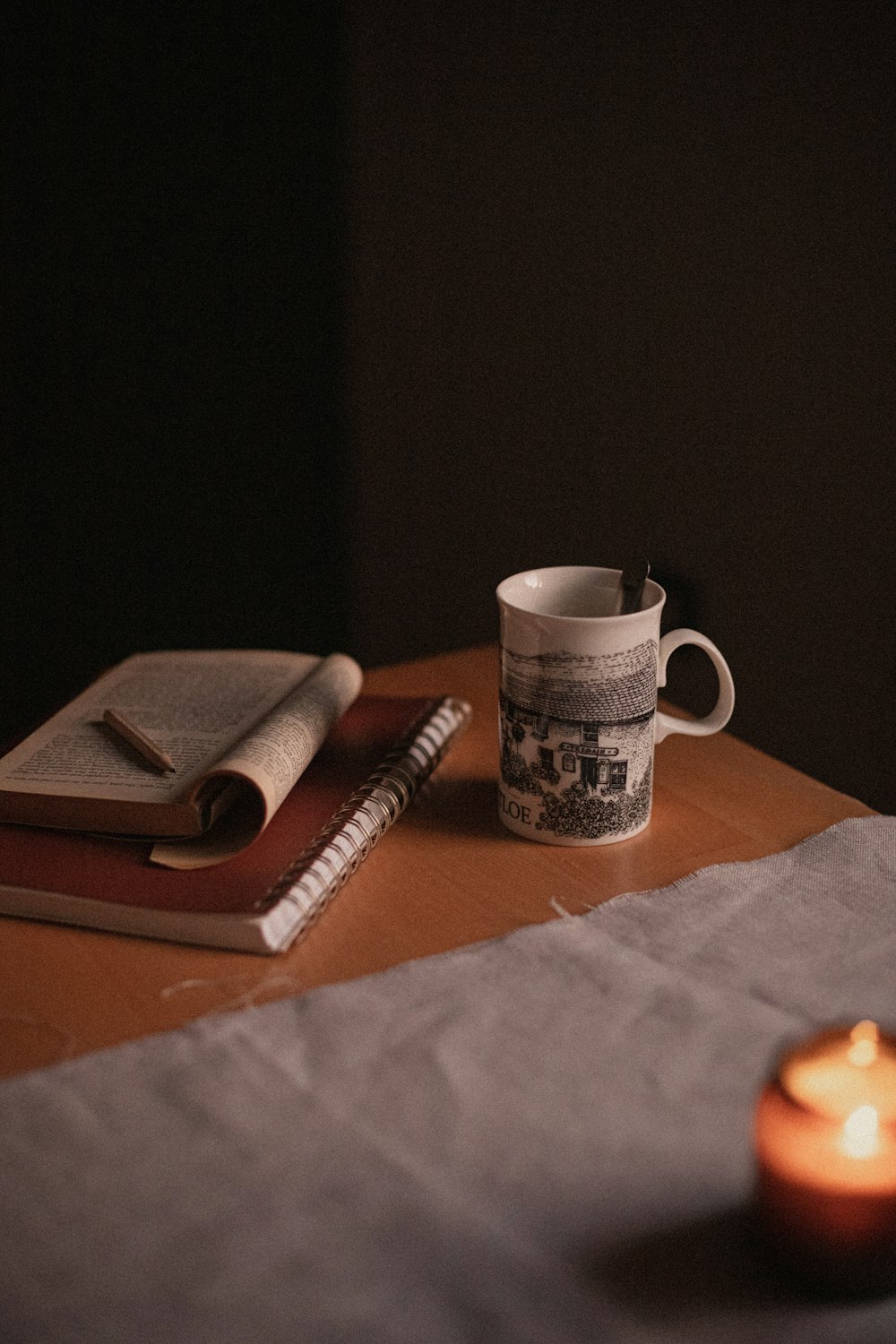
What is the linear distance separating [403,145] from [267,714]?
1178 mm

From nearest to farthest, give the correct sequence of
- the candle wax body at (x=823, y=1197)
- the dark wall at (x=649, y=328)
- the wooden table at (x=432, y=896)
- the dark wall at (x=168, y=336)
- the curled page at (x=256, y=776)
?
1. the candle wax body at (x=823, y=1197)
2. the wooden table at (x=432, y=896)
3. the curled page at (x=256, y=776)
4. the dark wall at (x=649, y=328)
5. the dark wall at (x=168, y=336)

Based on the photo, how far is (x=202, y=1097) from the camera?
20.1 inches

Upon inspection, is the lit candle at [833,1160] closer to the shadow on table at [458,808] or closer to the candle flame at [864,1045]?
the candle flame at [864,1045]

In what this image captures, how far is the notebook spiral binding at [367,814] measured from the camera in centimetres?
65

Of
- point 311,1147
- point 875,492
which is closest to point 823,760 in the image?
point 875,492

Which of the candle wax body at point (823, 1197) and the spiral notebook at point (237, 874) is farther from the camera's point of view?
the spiral notebook at point (237, 874)

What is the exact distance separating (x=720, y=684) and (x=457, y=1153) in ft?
1.28

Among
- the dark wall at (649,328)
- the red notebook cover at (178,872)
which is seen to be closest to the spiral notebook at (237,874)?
the red notebook cover at (178,872)

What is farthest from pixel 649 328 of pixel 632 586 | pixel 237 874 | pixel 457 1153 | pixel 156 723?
pixel 457 1153

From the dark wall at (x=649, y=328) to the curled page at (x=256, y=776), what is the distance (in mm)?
519

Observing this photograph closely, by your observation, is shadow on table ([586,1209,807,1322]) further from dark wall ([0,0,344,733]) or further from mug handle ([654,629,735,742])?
dark wall ([0,0,344,733])

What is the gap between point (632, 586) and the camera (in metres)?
0.74

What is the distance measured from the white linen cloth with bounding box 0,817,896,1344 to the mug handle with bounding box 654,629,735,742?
0.17m

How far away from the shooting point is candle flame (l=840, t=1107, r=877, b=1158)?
0.39 metres
